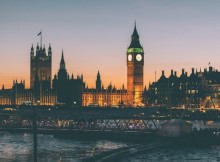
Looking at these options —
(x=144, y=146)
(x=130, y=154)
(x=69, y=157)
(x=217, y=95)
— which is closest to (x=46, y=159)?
(x=69, y=157)

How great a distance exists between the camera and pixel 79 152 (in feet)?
226

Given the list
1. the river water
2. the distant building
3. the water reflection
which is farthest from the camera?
the distant building

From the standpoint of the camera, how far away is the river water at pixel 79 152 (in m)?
61.8

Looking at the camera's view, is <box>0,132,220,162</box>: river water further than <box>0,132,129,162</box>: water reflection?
No

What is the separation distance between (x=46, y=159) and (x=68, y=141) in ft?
81.5

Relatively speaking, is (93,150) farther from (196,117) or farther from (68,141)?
(196,117)

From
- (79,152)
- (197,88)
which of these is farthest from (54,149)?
(197,88)

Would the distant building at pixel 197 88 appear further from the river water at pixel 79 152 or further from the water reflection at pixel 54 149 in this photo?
the river water at pixel 79 152

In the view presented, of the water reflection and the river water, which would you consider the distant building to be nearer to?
the water reflection

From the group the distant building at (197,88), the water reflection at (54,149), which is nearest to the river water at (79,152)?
the water reflection at (54,149)

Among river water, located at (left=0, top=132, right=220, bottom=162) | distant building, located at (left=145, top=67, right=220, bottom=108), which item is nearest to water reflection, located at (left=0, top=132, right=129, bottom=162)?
river water, located at (left=0, top=132, right=220, bottom=162)

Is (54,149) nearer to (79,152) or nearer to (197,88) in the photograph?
(79,152)

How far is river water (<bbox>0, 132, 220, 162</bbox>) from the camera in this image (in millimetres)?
61781

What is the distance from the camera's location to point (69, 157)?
63.1 meters
